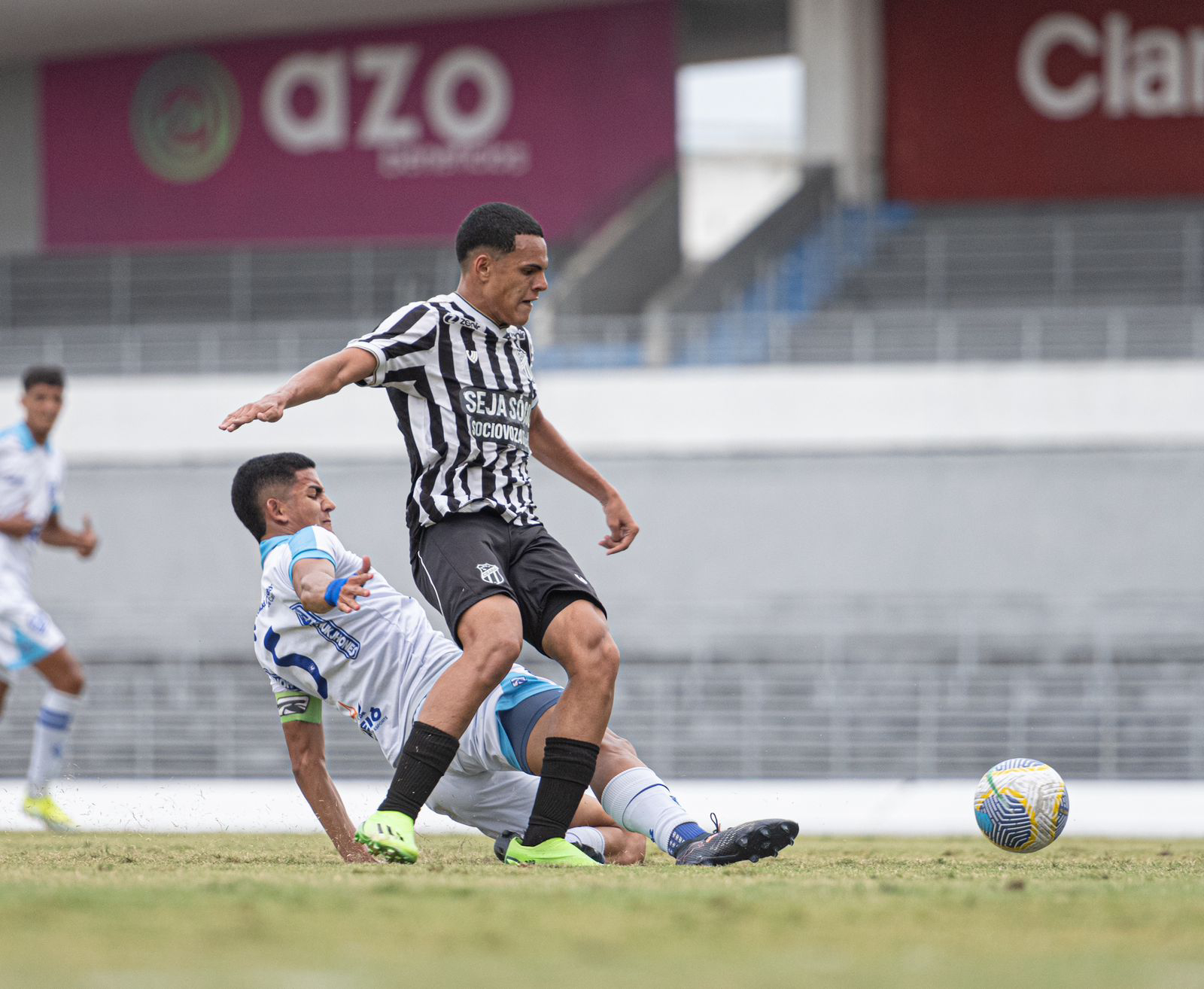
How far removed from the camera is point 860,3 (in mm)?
Answer: 20938

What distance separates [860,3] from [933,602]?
27.1ft

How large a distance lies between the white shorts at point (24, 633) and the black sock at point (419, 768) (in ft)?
13.3

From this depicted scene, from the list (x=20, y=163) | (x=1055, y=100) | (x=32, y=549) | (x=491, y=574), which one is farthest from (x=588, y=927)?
(x=20, y=163)

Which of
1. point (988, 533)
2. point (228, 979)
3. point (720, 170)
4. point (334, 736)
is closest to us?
point (228, 979)

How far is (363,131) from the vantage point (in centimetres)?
2211

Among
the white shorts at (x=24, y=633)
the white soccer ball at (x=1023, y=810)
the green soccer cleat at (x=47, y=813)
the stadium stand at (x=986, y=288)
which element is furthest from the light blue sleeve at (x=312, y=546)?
the stadium stand at (x=986, y=288)

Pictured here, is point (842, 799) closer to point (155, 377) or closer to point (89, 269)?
point (155, 377)

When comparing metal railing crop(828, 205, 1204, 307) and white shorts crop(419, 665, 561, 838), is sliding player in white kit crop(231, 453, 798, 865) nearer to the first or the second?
white shorts crop(419, 665, 561, 838)

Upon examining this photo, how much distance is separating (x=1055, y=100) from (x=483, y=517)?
17.9 metres

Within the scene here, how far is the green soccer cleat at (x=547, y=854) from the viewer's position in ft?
14.2

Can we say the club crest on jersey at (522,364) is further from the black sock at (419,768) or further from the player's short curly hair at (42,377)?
the player's short curly hair at (42,377)

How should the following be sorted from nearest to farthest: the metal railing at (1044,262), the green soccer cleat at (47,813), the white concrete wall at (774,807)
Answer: the green soccer cleat at (47,813), the white concrete wall at (774,807), the metal railing at (1044,262)

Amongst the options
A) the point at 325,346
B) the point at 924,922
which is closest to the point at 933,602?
the point at 325,346

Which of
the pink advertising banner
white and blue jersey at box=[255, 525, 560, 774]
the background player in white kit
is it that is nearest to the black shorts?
white and blue jersey at box=[255, 525, 560, 774]
